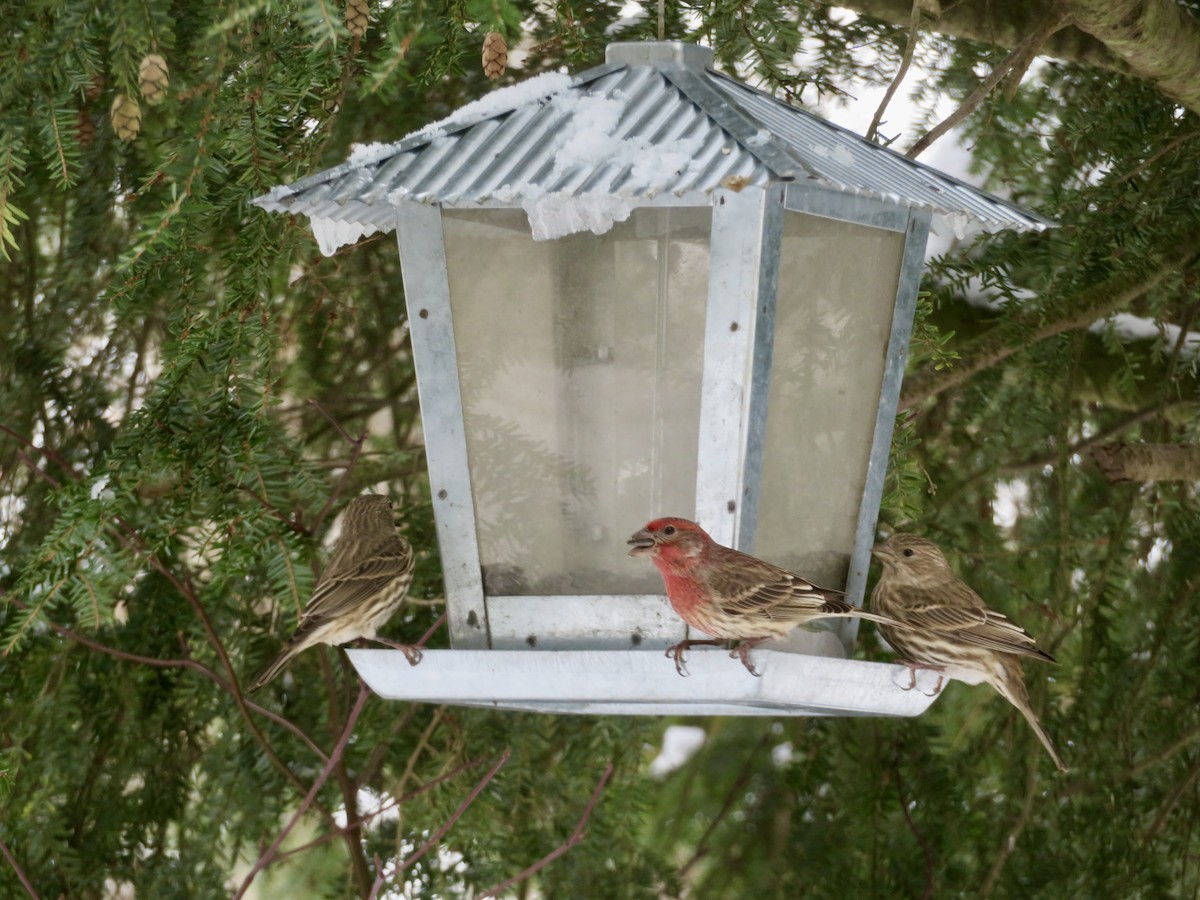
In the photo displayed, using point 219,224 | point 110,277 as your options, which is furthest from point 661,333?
point 110,277

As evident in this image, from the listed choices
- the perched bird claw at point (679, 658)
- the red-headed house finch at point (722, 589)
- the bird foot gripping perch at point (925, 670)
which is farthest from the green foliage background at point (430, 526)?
the perched bird claw at point (679, 658)

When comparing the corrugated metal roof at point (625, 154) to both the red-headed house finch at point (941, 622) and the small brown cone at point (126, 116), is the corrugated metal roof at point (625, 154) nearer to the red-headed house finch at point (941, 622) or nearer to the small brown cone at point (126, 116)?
the small brown cone at point (126, 116)

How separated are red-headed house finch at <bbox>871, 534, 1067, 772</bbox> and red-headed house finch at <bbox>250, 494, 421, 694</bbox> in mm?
974

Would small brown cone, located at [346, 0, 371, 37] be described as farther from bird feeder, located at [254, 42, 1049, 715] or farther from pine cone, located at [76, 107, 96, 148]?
pine cone, located at [76, 107, 96, 148]

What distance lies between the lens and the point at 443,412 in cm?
249

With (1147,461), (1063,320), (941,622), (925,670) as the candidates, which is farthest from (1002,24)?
(925,670)

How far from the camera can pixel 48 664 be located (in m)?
3.54

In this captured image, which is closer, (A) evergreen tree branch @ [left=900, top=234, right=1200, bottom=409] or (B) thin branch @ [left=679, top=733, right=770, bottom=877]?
(A) evergreen tree branch @ [left=900, top=234, right=1200, bottom=409]

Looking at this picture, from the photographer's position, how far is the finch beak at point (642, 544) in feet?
7.57

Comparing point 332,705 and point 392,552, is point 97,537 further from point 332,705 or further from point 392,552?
point 332,705

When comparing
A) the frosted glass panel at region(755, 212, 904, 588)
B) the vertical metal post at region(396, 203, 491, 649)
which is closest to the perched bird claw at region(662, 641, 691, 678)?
the frosted glass panel at region(755, 212, 904, 588)

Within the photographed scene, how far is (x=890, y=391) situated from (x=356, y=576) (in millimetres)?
1108

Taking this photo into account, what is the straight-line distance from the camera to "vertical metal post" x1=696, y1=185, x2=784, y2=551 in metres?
2.25

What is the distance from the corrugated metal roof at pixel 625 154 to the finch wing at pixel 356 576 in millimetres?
762
